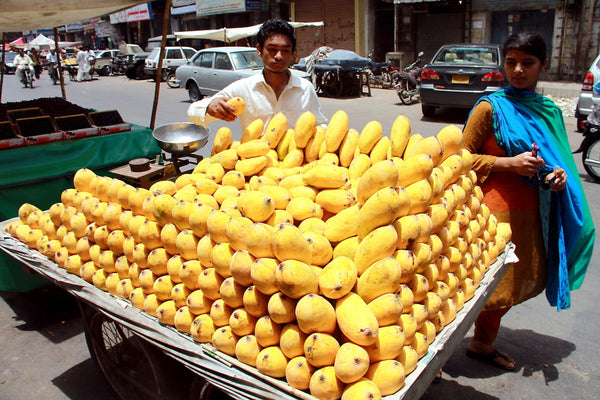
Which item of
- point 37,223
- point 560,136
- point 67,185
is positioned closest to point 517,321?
point 560,136

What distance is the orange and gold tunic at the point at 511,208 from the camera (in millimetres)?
2357

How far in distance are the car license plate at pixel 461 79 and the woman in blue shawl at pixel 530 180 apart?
778cm

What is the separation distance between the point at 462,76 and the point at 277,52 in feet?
25.8

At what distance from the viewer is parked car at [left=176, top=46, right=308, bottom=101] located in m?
12.9

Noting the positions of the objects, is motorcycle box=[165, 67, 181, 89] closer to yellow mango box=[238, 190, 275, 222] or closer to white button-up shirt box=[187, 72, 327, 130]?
white button-up shirt box=[187, 72, 327, 130]

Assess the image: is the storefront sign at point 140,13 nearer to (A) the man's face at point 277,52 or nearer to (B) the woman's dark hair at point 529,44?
(A) the man's face at point 277,52

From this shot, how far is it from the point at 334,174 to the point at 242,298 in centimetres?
63

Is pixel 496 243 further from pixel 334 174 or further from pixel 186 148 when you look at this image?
pixel 186 148

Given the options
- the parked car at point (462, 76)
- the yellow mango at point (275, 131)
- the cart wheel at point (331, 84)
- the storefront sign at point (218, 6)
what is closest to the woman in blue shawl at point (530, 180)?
the yellow mango at point (275, 131)

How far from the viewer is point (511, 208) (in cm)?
240

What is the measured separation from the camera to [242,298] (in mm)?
1604

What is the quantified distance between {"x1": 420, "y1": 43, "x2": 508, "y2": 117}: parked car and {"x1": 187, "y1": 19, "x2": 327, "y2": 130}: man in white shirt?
737cm

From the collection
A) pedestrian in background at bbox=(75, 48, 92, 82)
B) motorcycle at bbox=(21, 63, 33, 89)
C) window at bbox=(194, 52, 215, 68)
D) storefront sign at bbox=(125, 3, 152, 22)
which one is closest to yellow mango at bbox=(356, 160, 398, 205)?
window at bbox=(194, 52, 215, 68)

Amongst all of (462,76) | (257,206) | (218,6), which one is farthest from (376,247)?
(218,6)
